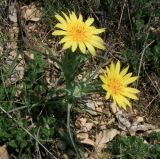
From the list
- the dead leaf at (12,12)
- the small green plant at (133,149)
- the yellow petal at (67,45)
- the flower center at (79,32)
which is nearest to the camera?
the yellow petal at (67,45)

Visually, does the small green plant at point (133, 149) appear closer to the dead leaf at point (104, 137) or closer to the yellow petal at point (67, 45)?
the dead leaf at point (104, 137)

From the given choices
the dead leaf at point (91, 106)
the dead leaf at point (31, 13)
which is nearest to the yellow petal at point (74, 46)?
the dead leaf at point (91, 106)

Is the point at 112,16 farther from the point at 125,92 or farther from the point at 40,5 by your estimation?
the point at 125,92

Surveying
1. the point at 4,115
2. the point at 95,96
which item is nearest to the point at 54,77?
the point at 95,96

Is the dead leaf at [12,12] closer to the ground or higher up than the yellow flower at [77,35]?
higher up

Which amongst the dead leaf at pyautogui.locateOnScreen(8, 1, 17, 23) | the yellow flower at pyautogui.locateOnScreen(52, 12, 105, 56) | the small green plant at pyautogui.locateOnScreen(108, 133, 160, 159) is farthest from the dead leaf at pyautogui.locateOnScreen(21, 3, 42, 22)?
the small green plant at pyautogui.locateOnScreen(108, 133, 160, 159)

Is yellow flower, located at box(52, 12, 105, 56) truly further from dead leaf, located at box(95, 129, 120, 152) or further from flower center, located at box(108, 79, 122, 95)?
dead leaf, located at box(95, 129, 120, 152)
